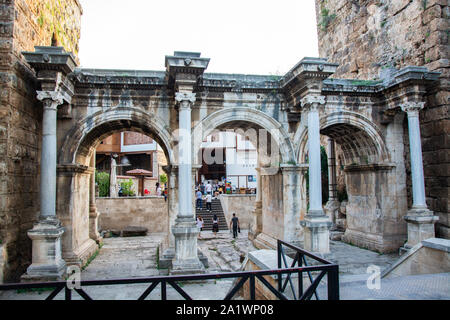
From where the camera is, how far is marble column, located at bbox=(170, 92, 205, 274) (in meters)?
7.84

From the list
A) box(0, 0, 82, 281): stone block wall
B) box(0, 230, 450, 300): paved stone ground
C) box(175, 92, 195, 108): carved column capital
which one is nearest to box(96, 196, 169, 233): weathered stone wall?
box(0, 230, 450, 300): paved stone ground

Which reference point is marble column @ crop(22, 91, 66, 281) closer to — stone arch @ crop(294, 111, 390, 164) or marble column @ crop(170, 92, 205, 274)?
marble column @ crop(170, 92, 205, 274)

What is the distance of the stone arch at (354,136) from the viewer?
978 cm

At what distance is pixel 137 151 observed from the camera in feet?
91.7

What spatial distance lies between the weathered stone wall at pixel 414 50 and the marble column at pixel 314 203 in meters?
3.61

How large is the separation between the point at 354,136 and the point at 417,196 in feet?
8.76

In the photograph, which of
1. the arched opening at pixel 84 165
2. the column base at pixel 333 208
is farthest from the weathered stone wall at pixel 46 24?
the column base at pixel 333 208

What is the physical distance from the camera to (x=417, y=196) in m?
9.12

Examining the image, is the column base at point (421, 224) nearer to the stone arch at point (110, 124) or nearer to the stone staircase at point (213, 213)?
the stone arch at point (110, 124)

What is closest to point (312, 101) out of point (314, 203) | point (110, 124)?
point (314, 203)

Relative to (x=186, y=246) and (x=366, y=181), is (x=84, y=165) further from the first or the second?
(x=366, y=181)

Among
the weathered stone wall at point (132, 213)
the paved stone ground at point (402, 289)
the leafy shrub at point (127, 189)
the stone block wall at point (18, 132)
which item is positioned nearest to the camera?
the paved stone ground at point (402, 289)

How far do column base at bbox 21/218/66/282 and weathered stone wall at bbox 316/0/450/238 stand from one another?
32.3 feet
